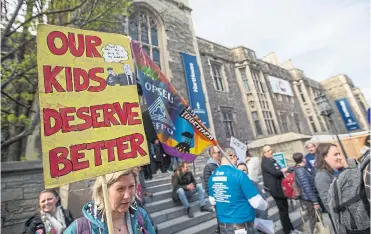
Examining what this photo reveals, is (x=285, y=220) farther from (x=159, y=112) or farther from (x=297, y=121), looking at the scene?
(x=297, y=121)

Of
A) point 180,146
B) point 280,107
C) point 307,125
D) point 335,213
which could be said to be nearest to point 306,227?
point 335,213

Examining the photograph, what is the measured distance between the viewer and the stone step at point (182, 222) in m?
4.02

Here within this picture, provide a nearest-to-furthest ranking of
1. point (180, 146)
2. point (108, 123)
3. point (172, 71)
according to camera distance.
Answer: point (108, 123) < point (180, 146) < point (172, 71)

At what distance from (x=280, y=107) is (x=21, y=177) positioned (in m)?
19.4

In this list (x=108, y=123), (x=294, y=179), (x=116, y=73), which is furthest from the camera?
(x=294, y=179)

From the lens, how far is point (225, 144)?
1230cm

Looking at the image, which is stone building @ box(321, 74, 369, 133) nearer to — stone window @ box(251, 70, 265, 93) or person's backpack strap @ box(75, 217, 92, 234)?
stone window @ box(251, 70, 265, 93)

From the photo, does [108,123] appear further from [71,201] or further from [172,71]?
[172,71]

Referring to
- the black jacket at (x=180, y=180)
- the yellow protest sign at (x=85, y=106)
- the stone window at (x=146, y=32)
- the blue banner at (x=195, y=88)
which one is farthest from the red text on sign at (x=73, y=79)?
the stone window at (x=146, y=32)

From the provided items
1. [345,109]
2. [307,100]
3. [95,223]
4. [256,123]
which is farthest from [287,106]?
[95,223]

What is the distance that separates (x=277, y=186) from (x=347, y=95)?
103 ft

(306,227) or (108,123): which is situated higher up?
(108,123)

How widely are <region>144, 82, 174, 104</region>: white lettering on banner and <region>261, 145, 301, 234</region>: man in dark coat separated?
8.94 ft

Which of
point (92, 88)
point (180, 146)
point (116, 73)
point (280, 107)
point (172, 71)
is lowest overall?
point (180, 146)
